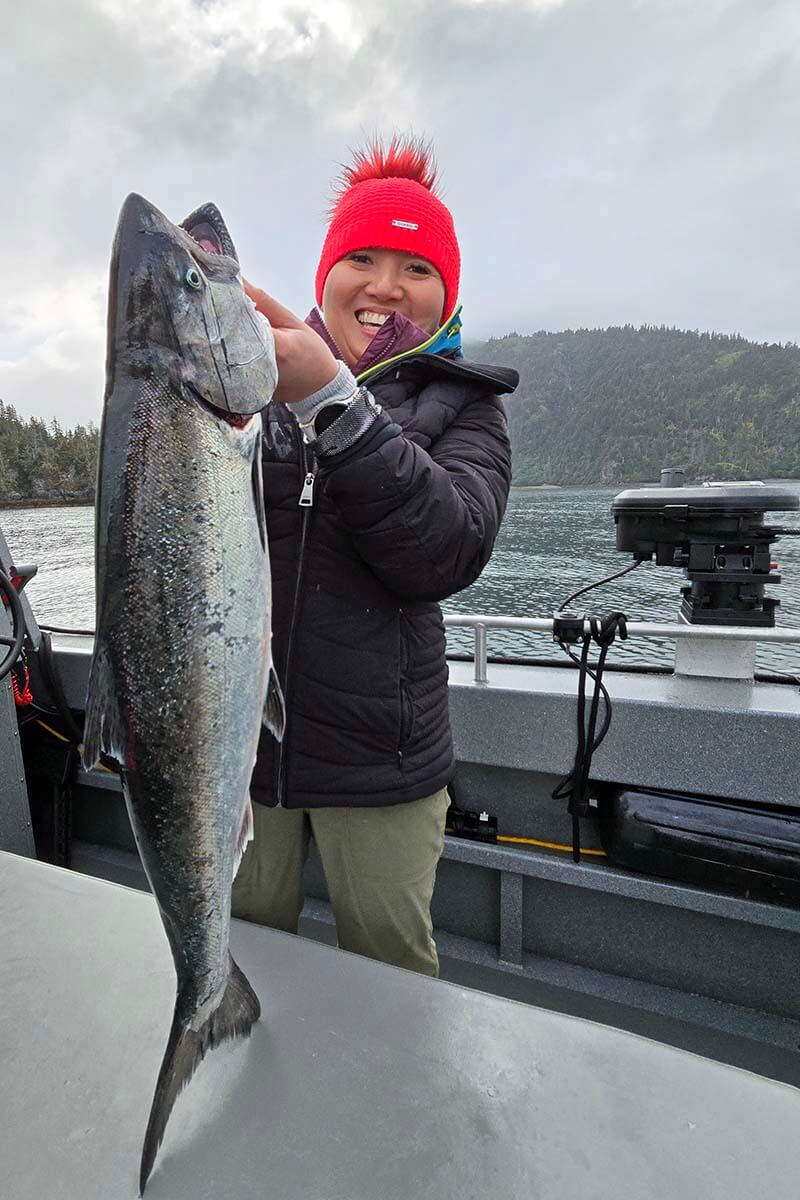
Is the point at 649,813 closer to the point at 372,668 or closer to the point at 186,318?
the point at 372,668

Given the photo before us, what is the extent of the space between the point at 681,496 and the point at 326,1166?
261cm

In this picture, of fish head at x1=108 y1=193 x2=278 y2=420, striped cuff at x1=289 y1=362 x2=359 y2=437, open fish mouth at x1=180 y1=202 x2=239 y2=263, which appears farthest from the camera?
striped cuff at x1=289 y1=362 x2=359 y2=437

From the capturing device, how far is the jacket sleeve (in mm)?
1444

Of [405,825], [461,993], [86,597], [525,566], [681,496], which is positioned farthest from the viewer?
[525,566]

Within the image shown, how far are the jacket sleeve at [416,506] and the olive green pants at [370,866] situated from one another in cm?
65

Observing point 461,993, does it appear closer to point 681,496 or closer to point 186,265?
point 186,265

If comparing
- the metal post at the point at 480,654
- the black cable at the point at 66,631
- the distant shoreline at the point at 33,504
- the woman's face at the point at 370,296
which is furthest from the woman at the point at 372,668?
the distant shoreline at the point at 33,504

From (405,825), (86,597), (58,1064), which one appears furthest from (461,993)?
(86,597)

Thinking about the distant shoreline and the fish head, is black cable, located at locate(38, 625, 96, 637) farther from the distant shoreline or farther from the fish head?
the fish head

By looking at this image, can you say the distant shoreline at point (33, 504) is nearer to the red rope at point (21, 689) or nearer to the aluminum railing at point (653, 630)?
the red rope at point (21, 689)

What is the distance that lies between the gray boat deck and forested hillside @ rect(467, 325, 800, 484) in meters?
10.6

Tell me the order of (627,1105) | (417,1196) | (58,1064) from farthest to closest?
(58,1064) < (627,1105) < (417,1196)

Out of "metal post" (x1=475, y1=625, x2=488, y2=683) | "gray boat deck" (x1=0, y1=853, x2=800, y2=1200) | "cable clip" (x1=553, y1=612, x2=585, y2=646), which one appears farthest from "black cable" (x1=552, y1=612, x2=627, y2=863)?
"gray boat deck" (x1=0, y1=853, x2=800, y2=1200)

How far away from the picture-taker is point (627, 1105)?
1122mm
